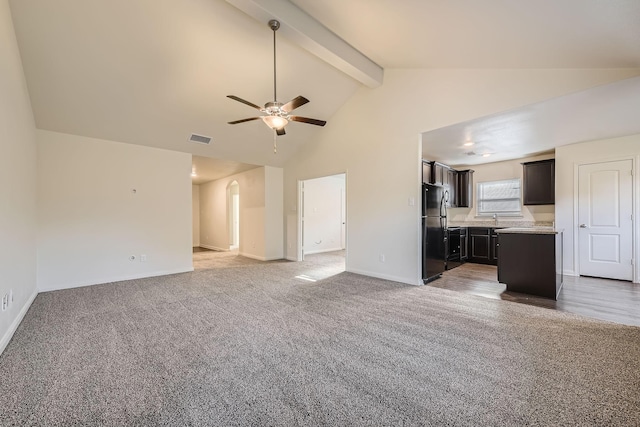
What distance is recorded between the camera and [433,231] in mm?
4531

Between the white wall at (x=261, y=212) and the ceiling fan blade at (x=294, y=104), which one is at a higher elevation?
the ceiling fan blade at (x=294, y=104)

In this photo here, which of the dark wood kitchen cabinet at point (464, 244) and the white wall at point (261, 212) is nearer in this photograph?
the dark wood kitchen cabinet at point (464, 244)

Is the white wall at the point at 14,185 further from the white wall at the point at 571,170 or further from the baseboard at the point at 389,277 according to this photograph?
the white wall at the point at 571,170

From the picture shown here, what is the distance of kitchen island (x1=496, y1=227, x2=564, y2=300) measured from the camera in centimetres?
349

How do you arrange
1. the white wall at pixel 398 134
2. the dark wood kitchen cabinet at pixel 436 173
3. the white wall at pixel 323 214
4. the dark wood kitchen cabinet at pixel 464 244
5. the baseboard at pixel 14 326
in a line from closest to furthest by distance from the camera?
the baseboard at pixel 14 326
the white wall at pixel 398 134
the dark wood kitchen cabinet at pixel 436 173
the dark wood kitchen cabinet at pixel 464 244
the white wall at pixel 323 214

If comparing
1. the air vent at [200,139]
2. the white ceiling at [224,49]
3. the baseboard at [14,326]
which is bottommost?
the baseboard at [14,326]

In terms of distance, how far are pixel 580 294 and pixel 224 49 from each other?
236 inches

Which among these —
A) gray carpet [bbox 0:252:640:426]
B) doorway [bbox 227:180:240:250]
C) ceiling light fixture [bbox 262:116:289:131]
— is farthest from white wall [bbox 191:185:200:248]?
ceiling light fixture [bbox 262:116:289:131]

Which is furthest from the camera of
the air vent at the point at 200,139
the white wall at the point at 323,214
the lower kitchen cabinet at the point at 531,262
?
the white wall at the point at 323,214

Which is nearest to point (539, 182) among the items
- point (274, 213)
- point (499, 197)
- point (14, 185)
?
point (499, 197)

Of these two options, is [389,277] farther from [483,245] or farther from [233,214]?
[233,214]

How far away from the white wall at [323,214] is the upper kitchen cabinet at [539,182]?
16.1ft

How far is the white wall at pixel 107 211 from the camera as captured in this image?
4.07 m

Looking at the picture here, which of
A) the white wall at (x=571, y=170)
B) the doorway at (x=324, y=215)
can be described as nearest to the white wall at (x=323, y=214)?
the doorway at (x=324, y=215)
